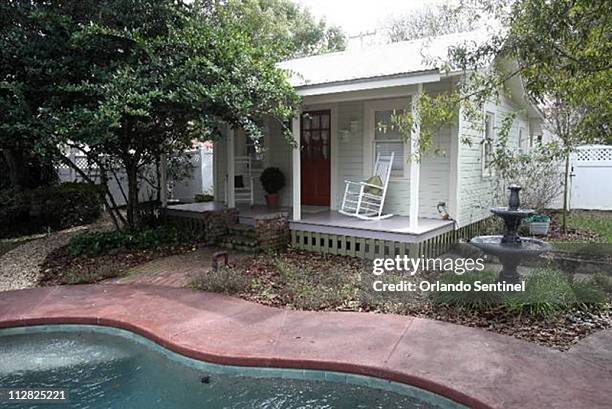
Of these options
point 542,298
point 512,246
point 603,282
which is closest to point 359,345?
point 542,298

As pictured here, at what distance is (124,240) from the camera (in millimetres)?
7508

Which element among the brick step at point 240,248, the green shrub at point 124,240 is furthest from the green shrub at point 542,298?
the green shrub at point 124,240

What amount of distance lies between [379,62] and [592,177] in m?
7.38

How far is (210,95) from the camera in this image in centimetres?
591

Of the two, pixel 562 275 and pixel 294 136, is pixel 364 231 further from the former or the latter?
pixel 562 275

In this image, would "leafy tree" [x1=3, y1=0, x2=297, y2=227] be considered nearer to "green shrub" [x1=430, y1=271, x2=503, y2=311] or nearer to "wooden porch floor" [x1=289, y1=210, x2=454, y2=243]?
"wooden porch floor" [x1=289, y1=210, x2=454, y2=243]

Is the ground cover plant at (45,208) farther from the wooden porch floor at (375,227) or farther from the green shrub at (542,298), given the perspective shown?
the green shrub at (542,298)

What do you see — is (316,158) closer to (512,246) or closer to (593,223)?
(512,246)

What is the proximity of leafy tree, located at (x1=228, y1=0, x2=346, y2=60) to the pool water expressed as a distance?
47.0ft

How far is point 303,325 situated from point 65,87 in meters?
4.54

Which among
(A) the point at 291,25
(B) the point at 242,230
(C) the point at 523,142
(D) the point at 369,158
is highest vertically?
(A) the point at 291,25

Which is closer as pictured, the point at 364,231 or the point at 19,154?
the point at 364,231

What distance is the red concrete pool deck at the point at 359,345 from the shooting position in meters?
3.01

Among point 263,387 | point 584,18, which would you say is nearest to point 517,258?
point 584,18
